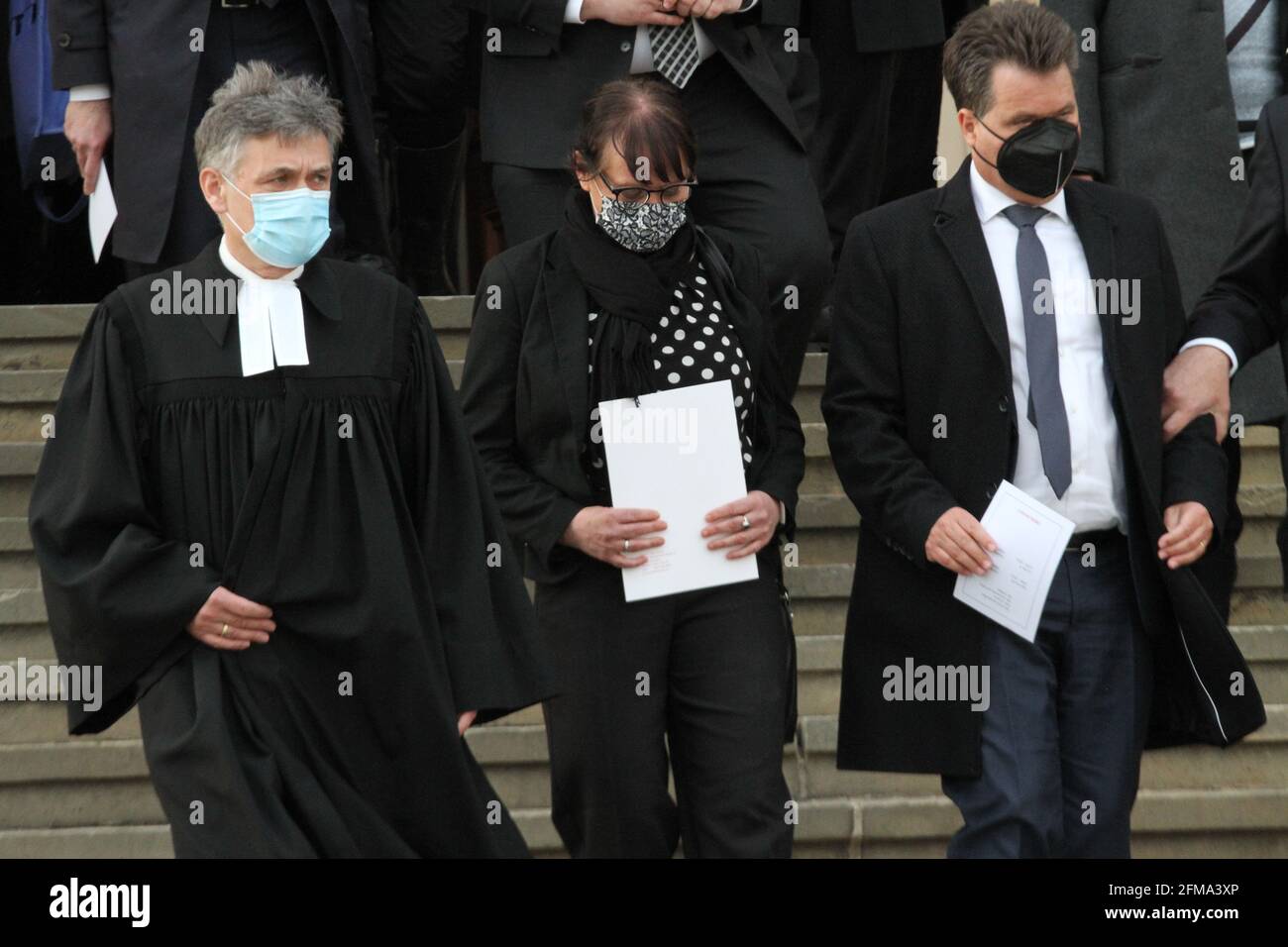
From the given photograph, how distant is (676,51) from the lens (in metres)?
5.35

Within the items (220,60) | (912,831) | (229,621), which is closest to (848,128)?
(220,60)

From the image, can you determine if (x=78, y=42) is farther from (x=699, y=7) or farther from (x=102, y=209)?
(x=699, y=7)

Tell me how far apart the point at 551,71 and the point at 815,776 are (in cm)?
206

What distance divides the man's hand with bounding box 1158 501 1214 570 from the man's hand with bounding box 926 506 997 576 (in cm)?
36

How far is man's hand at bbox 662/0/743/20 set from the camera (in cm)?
527

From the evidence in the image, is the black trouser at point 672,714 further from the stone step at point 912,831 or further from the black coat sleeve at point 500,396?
the stone step at point 912,831

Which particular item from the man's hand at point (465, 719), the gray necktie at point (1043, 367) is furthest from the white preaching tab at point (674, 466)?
the gray necktie at point (1043, 367)

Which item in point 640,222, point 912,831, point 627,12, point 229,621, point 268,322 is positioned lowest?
point 912,831

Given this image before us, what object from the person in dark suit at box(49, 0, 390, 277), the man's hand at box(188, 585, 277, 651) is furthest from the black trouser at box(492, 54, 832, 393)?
the man's hand at box(188, 585, 277, 651)

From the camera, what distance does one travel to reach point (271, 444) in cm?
430

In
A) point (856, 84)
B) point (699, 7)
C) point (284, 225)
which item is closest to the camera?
point (284, 225)

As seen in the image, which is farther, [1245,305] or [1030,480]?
[1245,305]

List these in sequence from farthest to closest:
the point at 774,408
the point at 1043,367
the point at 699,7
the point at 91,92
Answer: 1. the point at 91,92
2. the point at 699,7
3. the point at 774,408
4. the point at 1043,367

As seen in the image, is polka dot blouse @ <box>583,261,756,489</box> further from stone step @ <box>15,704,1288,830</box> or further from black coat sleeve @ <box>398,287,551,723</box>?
stone step @ <box>15,704,1288,830</box>
